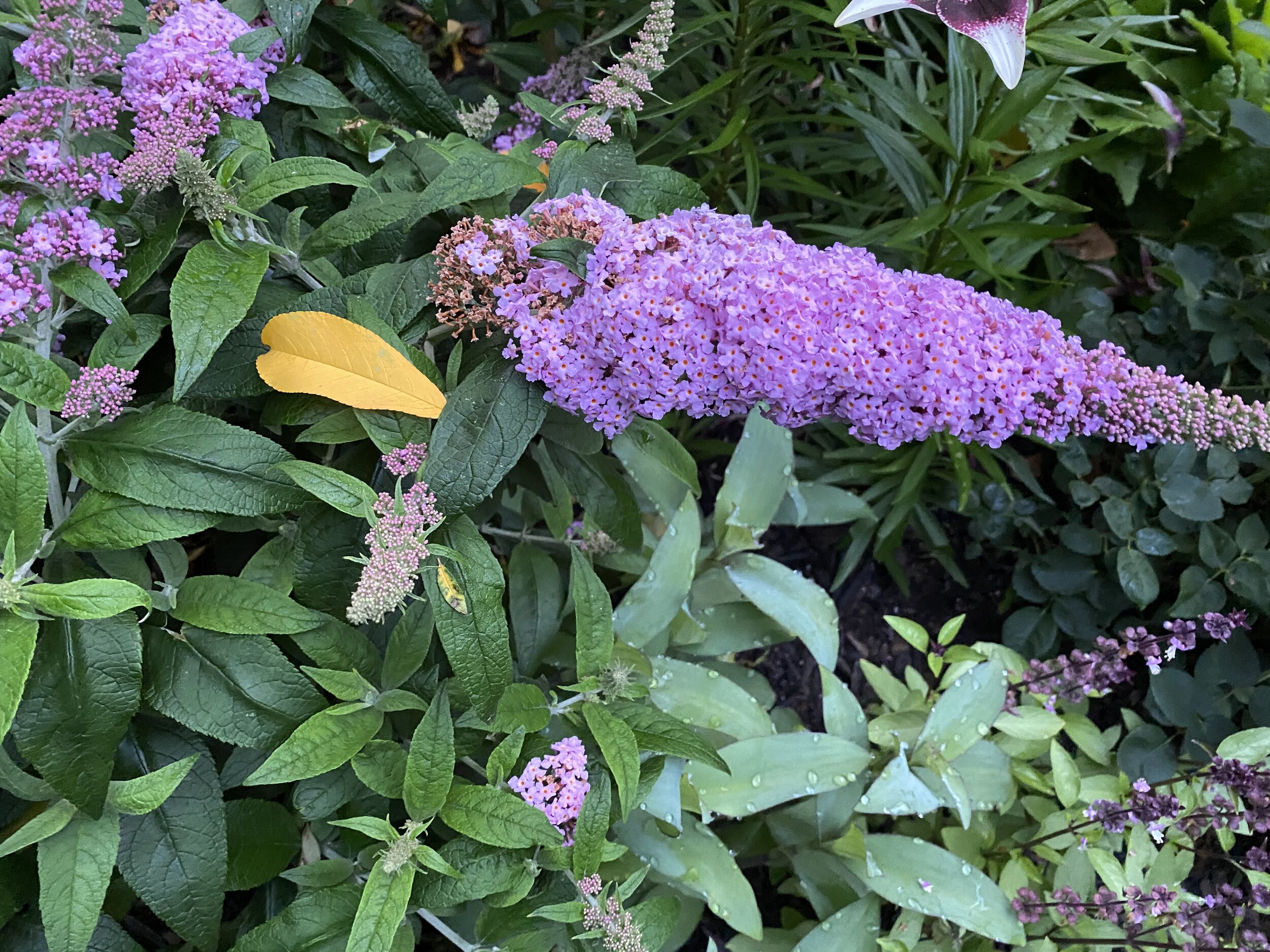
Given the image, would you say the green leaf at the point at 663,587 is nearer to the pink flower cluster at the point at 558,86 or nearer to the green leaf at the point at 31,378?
the pink flower cluster at the point at 558,86

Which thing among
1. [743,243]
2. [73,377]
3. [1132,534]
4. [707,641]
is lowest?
[707,641]

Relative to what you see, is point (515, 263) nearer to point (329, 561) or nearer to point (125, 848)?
point (329, 561)

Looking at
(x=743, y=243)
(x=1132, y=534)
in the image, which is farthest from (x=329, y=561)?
(x=1132, y=534)

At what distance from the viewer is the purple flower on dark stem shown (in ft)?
6.20

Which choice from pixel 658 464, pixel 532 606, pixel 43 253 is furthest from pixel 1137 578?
pixel 43 253

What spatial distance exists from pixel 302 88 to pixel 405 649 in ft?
2.95

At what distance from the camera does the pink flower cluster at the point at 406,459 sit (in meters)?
1.07

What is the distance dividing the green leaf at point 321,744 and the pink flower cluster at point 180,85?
732 millimetres

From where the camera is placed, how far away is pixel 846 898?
171 cm

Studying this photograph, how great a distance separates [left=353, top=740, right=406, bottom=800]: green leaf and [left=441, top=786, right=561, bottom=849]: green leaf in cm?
8

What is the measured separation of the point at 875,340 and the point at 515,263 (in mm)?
503

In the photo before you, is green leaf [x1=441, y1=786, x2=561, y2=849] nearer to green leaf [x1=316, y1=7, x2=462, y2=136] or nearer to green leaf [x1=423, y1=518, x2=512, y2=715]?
green leaf [x1=423, y1=518, x2=512, y2=715]

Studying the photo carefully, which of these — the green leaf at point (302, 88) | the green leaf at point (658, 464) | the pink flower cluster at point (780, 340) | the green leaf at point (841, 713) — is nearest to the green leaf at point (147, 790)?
the pink flower cluster at point (780, 340)

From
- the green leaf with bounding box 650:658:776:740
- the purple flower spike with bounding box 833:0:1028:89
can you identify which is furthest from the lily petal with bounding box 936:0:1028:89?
→ the green leaf with bounding box 650:658:776:740
